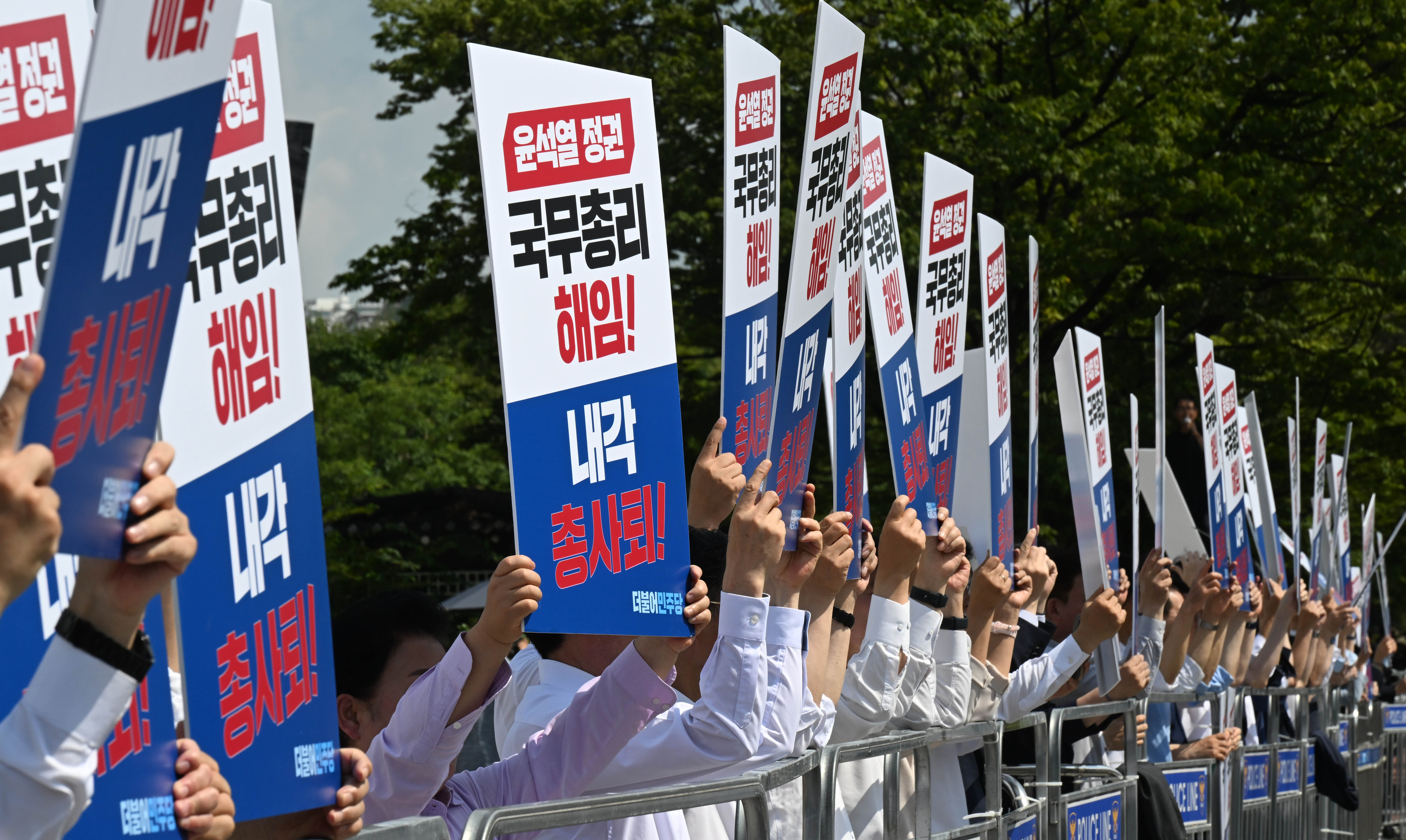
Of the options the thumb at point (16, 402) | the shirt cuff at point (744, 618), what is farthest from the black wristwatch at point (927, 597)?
the thumb at point (16, 402)

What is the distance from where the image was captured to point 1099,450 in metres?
6.20

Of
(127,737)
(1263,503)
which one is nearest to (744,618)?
(127,737)

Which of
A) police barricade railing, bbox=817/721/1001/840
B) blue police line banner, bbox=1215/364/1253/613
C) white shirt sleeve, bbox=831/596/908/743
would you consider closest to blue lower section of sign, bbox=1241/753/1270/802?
blue police line banner, bbox=1215/364/1253/613

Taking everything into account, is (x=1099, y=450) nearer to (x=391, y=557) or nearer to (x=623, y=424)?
(x=623, y=424)

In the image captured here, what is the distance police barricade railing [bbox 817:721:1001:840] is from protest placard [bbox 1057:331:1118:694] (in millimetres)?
1117

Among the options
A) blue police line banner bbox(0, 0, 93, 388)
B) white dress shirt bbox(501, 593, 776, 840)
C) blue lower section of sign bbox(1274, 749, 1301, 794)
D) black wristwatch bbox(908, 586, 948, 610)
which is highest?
blue police line banner bbox(0, 0, 93, 388)

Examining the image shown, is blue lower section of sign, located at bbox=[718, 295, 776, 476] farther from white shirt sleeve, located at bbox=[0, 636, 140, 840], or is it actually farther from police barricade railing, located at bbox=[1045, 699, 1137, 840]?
police barricade railing, located at bbox=[1045, 699, 1137, 840]

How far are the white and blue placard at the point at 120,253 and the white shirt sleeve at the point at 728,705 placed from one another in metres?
1.70

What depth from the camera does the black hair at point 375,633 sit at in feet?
10.4

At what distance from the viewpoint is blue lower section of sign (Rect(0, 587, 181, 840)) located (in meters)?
1.86

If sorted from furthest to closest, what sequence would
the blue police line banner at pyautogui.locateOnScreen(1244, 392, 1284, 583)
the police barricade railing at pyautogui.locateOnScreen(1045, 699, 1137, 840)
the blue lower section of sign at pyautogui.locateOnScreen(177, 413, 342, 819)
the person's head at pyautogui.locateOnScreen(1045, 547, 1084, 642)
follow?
the blue police line banner at pyautogui.locateOnScreen(1244, 392, 1284, 583) → the person's head at pyautogui.locateOnScreen(1045, 547, 1084, 642) → the police barricade railing at pyautogui.locateOnScreen(1045, 699, 1137, 840) → the blue lower section of sign at pyautogui.locateOnScreen(177, 413, 342, 819)

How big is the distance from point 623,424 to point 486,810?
2.81ft

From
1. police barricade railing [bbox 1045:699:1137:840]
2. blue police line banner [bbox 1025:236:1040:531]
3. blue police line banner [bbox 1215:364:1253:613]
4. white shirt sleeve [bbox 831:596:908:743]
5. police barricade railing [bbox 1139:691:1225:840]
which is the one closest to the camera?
white shirt sleeve [bbox 831:596:908:743]

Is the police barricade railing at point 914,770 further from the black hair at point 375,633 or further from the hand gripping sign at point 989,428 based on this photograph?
the black hair at point 375,633
